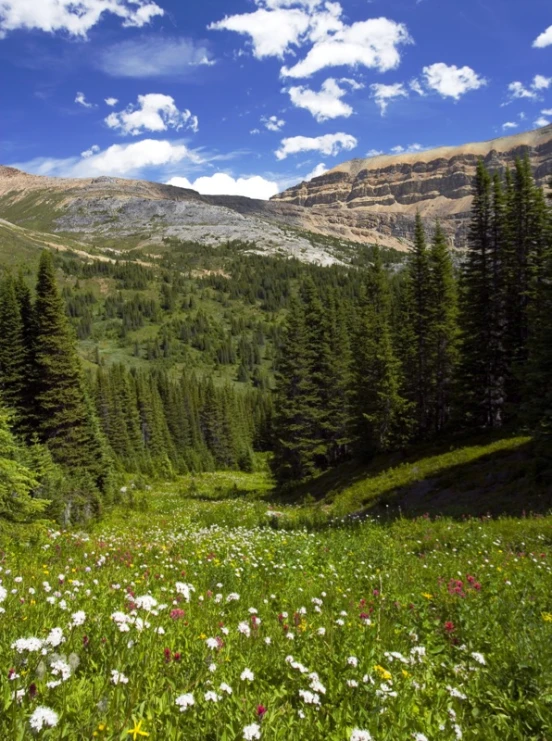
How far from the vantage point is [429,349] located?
40.8 metres

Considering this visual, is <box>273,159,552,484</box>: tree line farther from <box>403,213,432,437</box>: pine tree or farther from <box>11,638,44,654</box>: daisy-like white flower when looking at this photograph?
<box>11,638,44,654</box>: daisy-like white flower

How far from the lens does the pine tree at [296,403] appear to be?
146ft

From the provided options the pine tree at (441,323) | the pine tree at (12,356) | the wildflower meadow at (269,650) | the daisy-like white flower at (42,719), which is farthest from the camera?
the pine tree at (441,323)

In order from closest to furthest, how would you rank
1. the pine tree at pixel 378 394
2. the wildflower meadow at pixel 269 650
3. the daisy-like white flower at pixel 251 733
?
the daisy-like white flower at pixel 251 733
the wildflower meadow at pixel 269 650
the pine tree at pixel 378 394

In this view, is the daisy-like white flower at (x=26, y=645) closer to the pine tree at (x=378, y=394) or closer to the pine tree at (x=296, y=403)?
the pine tree at (x=378, y=394)

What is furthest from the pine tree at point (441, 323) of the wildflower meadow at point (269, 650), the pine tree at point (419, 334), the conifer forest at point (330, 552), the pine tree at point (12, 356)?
the pine tree at point (12, 356)

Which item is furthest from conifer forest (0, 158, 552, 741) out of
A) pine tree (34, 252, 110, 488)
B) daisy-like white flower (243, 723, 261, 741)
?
pine tree (34, 252, 110, 488)

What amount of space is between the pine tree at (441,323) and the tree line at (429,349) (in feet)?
0.30

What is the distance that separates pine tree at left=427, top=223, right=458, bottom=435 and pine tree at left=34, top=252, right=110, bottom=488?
1143 inches

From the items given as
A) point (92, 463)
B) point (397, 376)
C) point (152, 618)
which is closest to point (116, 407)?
point (92, 463)

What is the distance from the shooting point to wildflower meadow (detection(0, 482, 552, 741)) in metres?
2.77

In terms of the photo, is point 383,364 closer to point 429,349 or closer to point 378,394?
point 378,394

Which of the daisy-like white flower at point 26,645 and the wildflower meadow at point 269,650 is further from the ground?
the daisy-like white flower at point 26,645

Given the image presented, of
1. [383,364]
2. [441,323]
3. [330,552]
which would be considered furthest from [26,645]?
[441,323]
